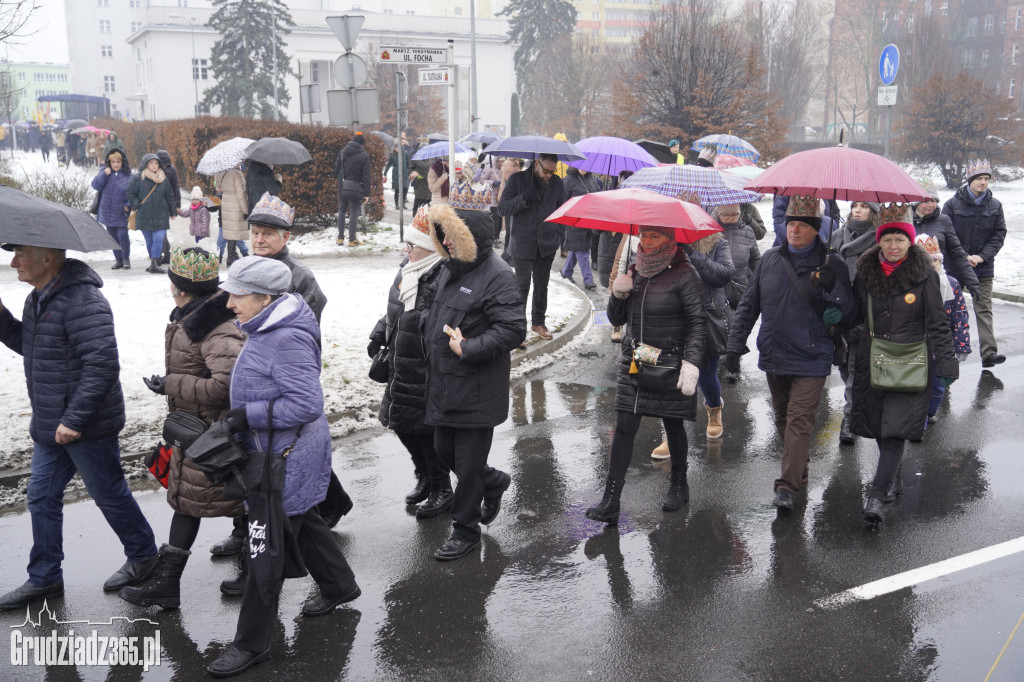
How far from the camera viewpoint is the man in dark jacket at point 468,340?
5.06 metres

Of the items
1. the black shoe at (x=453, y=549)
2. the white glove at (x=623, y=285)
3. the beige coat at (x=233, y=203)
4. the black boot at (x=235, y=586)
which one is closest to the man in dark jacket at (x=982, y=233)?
the white glove at (x=623, y=285)

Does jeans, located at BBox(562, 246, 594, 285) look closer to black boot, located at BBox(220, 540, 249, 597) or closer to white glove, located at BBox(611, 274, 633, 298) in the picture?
white glove, located at BBox(611, 274, 633, 298)

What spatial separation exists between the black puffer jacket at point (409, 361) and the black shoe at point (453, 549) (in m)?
0.78

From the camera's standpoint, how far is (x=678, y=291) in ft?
18.5

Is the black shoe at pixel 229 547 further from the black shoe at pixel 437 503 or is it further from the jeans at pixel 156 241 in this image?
the jeans at pixel 156 241

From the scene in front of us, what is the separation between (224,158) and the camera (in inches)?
518

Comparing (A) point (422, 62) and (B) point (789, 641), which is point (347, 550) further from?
(A) point (422, 62)

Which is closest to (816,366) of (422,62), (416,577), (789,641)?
(789,641)

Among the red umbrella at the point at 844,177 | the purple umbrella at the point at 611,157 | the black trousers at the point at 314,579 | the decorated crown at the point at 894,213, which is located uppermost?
the purple umbrella at the point at 611,157

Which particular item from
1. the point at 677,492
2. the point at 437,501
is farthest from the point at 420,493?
the point at 677,492

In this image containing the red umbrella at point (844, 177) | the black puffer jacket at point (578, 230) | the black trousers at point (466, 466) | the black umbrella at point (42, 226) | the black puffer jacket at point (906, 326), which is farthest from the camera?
the black puffer jacket at point (578, 230)

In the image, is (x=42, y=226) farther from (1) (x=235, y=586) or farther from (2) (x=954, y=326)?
(2) (x=954, y=326)

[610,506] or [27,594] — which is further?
[610,506]

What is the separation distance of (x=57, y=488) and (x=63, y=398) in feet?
1.76
